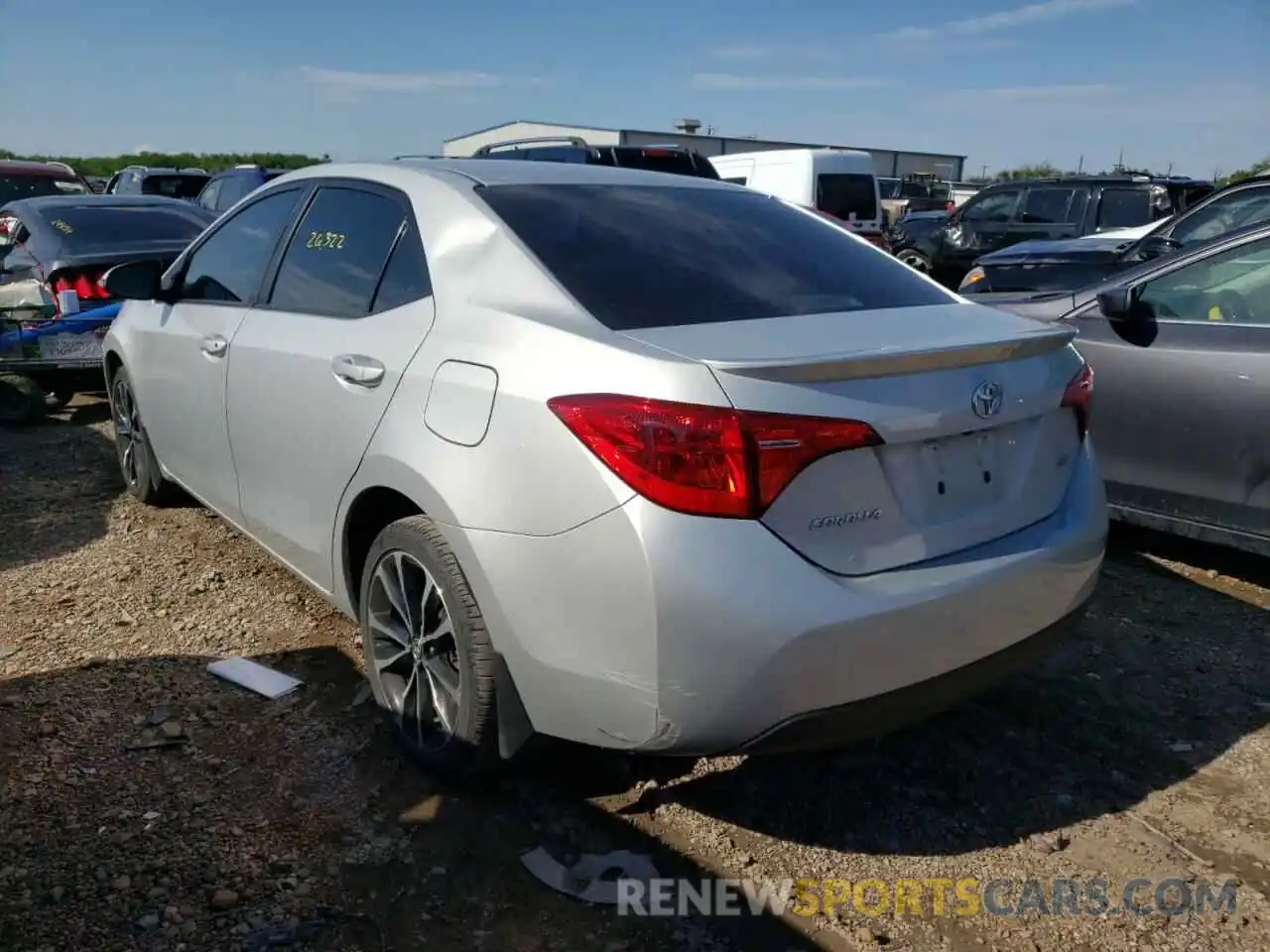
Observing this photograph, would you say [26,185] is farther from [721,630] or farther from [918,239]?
[721,630]

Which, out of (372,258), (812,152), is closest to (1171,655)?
(372,258)

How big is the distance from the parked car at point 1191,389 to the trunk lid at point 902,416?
72.9 inches

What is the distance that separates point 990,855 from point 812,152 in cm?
1431

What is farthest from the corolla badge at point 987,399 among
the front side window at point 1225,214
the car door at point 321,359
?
the front side window at point 1225,214

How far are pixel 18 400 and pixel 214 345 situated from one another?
152 inches

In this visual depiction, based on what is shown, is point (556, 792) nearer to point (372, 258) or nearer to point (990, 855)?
point (990, 855)

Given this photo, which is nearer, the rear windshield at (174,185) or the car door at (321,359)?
the car door at (321,359)

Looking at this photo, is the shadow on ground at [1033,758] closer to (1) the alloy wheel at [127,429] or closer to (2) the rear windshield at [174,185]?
(1) the alloy wheel at [127,429]

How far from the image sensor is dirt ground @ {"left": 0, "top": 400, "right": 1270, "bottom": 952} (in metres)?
2.36

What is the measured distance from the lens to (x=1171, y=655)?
147 inches

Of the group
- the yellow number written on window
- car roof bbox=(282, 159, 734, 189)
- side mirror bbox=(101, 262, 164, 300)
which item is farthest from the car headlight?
side mirror bbox=(101, 262, 164, 300)

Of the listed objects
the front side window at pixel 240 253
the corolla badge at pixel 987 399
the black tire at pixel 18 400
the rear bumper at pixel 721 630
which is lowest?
the black tire at pixel 18 400

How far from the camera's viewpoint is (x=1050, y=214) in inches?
527

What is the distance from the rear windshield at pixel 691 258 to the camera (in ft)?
8.47
